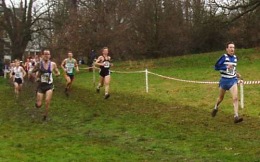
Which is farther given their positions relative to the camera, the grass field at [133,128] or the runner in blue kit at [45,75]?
the runner in blue kit at [45,75]

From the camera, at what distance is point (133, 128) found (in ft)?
43.3

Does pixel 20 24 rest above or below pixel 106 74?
above

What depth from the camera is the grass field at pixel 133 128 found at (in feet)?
32.9

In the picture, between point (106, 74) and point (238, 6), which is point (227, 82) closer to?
point (106, 74)

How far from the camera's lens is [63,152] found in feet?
33.8

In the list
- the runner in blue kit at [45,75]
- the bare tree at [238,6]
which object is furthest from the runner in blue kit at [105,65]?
the bare tree at [238,6]

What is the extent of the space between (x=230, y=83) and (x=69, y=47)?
31.9m

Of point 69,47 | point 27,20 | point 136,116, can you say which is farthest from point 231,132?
point 27,20

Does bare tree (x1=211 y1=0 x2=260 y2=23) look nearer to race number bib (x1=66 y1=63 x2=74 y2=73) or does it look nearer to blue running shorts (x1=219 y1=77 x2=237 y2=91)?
race number bib (x1=66 y1=63 x2=74 y2=73)

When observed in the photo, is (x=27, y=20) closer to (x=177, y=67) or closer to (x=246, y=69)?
(x=177, y=67)

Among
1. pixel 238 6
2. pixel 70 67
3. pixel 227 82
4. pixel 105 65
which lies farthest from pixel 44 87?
pixel 238 6

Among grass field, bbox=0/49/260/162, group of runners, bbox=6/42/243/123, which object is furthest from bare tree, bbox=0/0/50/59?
group of runners, bbox=6/42/243/123

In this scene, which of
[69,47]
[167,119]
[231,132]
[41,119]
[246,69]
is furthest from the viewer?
[69,47]

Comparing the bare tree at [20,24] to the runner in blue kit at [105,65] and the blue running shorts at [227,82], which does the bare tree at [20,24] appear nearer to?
the runner in blue kit at [105,65]
